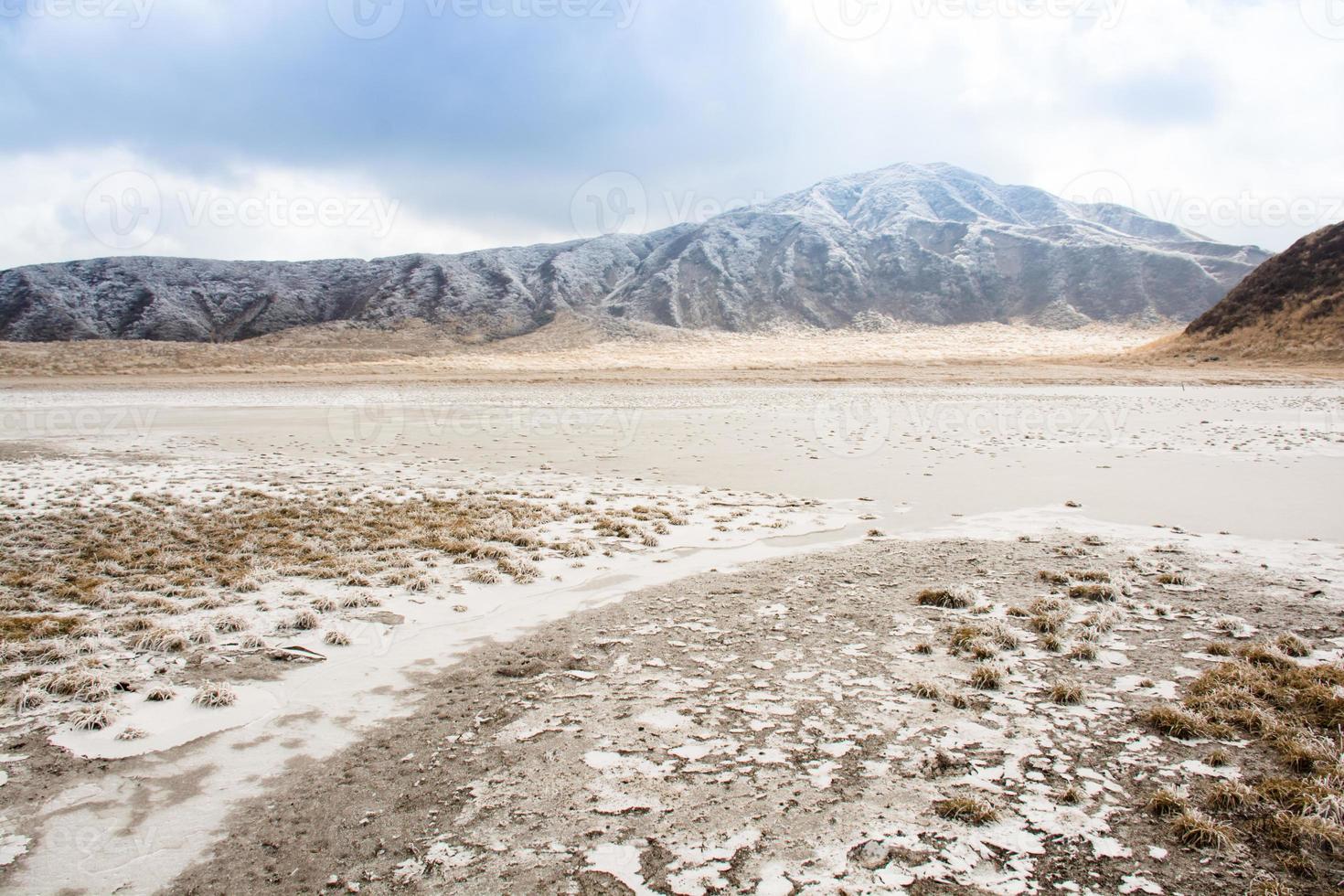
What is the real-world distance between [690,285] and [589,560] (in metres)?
148

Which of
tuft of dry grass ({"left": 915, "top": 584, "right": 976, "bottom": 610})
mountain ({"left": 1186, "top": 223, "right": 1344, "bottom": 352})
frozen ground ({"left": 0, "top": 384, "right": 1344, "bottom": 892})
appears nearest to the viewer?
frozen ground ({"left": 0, "top": 384, "right": 1344, "bottom": 892})

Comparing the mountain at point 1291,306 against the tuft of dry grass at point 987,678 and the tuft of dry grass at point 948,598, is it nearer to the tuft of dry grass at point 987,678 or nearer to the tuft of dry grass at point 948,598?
the tuft of dry grass at point 948,598

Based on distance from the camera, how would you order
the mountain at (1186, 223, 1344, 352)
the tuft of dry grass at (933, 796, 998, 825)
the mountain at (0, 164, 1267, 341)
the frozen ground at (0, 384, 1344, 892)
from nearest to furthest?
the tuft of dry grass at (933, 796, 998, 825)
the frozen ground at (0, 384, 1344, 892)
the mountain at (1186, 223, 1344, 352)
the mountain at (0, 164, 1267, 341)

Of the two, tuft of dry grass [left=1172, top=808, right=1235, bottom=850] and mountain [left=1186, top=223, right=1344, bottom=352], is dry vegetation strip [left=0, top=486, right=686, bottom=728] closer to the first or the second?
tuft of dry grass [left=1172, top=808, right=1235, bottom=850]

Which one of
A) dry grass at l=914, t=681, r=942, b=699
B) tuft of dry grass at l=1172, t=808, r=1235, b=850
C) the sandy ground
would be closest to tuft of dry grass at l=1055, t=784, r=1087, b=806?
tuft of dry grass at l=1172, t=808, r=1235, b=850

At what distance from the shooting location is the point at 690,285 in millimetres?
152625

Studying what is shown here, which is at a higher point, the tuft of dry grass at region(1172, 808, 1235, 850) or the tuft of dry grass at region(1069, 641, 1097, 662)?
the tuft of dry grass at region(1172, 808, 1235, 850)

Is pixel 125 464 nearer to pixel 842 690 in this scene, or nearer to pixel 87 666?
pixel 87 666

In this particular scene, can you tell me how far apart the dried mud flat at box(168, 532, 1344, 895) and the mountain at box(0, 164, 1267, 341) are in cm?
13321

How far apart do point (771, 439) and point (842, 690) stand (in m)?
16.8

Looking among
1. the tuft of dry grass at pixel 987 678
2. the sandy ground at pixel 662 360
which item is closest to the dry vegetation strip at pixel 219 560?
the tuft of dry grass at pixel 987 678

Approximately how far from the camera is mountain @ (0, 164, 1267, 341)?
13538 centimetres

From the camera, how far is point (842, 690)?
5.91 metres

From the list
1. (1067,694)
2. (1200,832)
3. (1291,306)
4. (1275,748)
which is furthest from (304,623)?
(1291,306)
